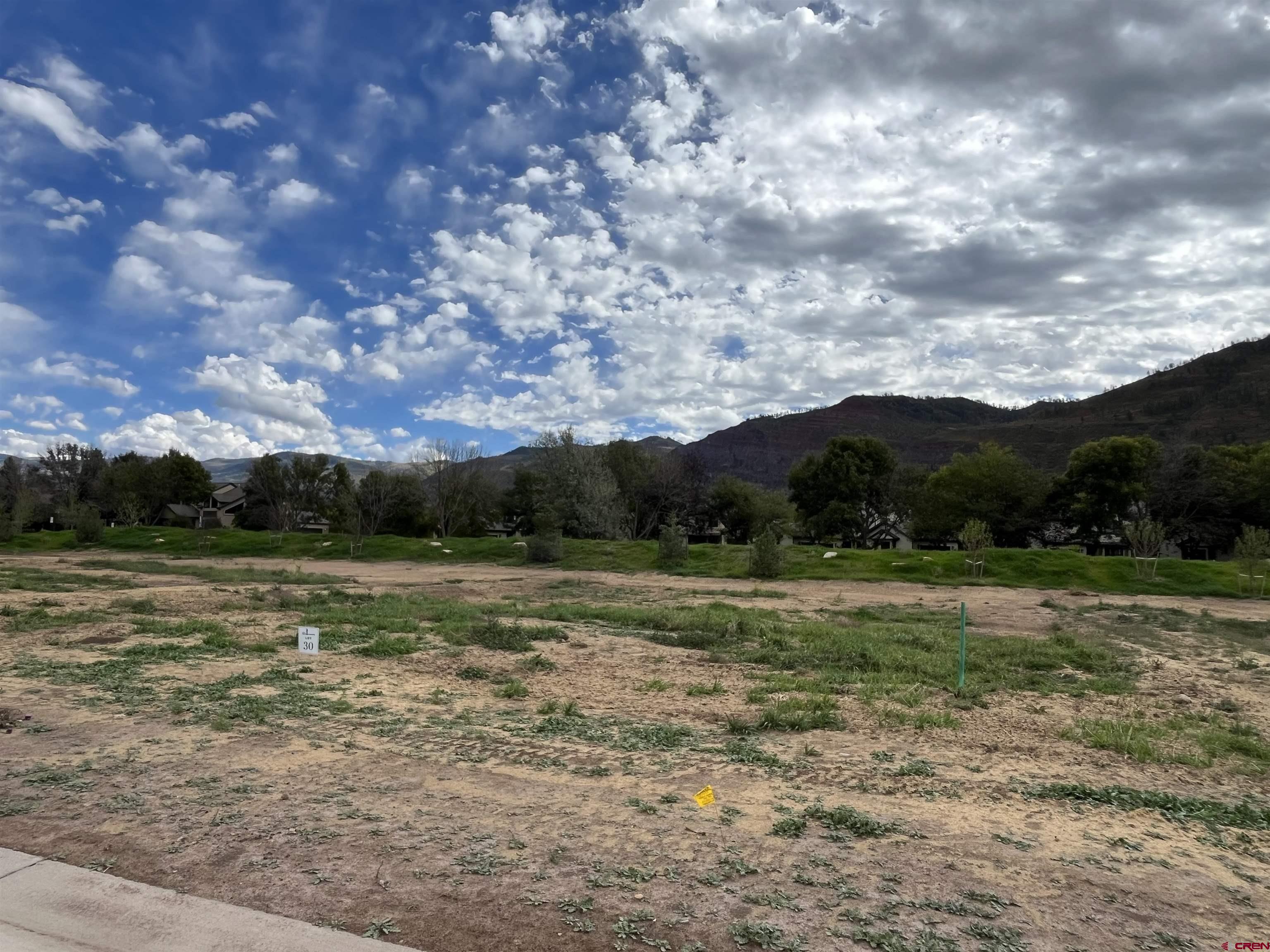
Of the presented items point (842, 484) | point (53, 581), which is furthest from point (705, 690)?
point (842, 484)

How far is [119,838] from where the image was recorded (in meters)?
4.54

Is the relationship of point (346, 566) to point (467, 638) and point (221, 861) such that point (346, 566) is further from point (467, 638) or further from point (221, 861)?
point (221, 861)

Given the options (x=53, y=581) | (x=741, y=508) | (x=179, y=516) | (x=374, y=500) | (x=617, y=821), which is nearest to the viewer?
(x=617, y=821)

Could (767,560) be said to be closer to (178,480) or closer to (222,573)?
(222,573)

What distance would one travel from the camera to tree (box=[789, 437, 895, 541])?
56562 millimetres

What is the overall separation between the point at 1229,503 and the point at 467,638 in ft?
178

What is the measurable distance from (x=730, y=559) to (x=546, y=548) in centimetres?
964

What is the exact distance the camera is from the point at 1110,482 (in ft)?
160

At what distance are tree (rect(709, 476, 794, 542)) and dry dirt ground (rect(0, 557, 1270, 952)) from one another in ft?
172

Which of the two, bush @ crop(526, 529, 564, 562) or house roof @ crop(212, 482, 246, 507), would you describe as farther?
house roof @ crop(212, 482, 246, 507)

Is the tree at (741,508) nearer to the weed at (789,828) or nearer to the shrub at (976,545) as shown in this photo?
the shrub at (976,545)

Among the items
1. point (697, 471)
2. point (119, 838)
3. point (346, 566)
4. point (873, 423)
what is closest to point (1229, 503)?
point (697, 471)

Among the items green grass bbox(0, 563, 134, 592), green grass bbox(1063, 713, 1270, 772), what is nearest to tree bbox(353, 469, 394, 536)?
green grass bbox(0, 563, 134, 592)

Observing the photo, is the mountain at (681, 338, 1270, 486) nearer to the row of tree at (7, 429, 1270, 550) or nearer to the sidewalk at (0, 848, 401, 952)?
the row of tree at (7, 429, 1270, 550)
